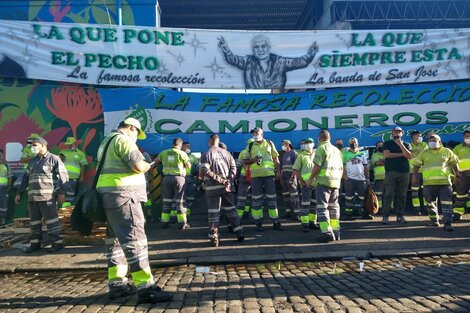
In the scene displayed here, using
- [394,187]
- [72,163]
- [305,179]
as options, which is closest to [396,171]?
[394,187]

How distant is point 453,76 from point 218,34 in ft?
20.5

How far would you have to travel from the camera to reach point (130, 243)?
402 centimetres

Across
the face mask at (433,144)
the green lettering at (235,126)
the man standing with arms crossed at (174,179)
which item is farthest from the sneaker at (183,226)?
the face mask at (433,144)

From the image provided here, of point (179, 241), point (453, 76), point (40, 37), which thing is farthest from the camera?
point (453, 76)

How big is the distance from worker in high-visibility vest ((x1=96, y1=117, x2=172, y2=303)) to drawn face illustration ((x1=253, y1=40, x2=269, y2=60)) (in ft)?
20.7

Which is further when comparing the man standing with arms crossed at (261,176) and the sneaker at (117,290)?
the man standing with arms crossed at (261,176)

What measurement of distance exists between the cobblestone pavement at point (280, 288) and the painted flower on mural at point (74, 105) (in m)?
5.25

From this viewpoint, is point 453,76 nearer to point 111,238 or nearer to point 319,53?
point 319,53

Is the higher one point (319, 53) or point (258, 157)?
point (319, 53)

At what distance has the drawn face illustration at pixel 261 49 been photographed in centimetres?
984

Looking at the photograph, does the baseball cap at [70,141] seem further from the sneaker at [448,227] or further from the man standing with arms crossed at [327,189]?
the sneaker at [448,227]

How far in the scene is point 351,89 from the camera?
1005 cm

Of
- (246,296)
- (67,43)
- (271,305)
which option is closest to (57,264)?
(246,296)

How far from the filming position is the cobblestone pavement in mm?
3805
